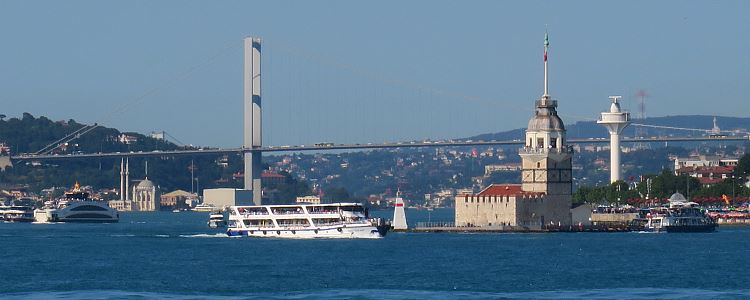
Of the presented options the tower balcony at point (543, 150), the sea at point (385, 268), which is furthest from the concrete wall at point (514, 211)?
the sea at point (385, 268)

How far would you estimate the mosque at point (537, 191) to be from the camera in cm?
9725

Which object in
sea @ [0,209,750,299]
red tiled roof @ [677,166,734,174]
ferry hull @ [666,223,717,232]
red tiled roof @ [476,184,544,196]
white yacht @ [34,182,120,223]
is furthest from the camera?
red tiled roof @ [677,166,734,174]

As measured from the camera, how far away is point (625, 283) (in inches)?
2226

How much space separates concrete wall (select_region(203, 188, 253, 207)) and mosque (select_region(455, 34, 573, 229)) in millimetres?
50247

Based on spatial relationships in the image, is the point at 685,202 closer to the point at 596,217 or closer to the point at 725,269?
the point at 596,217

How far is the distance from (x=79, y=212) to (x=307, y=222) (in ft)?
167

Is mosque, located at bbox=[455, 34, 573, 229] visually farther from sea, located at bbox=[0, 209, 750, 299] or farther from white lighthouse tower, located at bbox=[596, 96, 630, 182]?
white lighthouse tower, located at bbox=[596, 96, 630, 182]

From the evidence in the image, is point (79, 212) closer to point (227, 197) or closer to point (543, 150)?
point (227, 197)

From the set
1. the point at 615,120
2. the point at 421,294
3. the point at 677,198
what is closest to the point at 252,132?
the point at 615,120

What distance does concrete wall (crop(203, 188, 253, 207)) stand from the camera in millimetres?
154925

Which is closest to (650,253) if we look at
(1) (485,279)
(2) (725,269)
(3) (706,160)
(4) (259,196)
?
(2) (725,269)

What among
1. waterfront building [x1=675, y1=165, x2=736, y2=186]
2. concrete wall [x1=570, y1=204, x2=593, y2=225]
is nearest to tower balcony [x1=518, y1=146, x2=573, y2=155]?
concrete wall [x1=570, y1=204, x2=593, y2=225]

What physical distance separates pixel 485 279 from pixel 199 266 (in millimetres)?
10542

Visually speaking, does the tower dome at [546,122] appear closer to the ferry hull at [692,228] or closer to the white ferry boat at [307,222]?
the ferry hull at [692,228]
